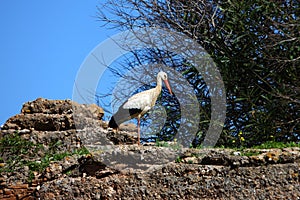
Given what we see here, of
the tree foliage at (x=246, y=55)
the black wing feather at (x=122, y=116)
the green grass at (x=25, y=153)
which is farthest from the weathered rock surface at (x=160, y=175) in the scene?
the tree foliage at (x=246, y=55)

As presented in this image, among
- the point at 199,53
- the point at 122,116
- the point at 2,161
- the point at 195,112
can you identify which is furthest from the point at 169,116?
A: the point at 2,161

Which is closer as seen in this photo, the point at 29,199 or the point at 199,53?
the point at 29,199

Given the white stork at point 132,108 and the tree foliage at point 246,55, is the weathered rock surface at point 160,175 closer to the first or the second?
the white stork at point 132,108

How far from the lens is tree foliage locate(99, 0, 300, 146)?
1158 centimetres

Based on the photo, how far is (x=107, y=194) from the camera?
6.90 metres

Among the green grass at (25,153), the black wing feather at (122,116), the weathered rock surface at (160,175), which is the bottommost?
the weathered rock surface at (160,175)

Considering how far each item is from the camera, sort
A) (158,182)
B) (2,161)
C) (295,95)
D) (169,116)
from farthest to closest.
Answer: (169,116) → (295,95) → (2,161) → (158,182)

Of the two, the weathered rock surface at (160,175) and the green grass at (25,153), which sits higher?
the green grass at (25,153)

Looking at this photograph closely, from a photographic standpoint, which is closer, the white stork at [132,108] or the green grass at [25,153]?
the green grass at [25,153]

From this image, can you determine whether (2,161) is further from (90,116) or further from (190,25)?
(190,25)

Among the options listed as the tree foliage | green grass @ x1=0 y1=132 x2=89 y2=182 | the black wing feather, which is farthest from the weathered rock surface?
the tree foliage

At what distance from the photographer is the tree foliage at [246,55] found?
11.6m

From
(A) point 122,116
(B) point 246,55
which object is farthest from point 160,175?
(B) point 246,55

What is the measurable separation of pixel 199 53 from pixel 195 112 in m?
1.35
